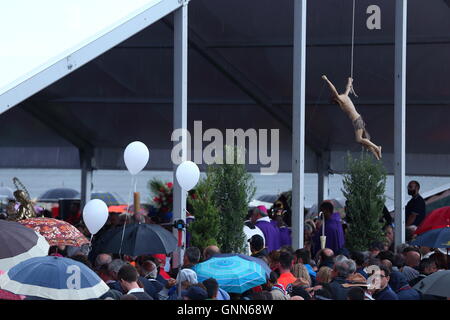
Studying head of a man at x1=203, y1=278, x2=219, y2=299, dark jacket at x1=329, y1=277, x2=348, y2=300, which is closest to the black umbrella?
dark jacket at x1=329, y1=277, x2=348, y2=300

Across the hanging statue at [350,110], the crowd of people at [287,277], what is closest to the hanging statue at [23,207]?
the crowd of people at [287,277]

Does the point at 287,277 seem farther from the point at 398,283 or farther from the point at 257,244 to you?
the point at 257,244

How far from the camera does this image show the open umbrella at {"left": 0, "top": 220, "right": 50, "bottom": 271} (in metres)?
8.04

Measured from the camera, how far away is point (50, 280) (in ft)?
22.3

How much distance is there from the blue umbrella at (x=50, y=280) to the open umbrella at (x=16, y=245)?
1.03m

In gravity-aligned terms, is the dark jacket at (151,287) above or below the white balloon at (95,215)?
below

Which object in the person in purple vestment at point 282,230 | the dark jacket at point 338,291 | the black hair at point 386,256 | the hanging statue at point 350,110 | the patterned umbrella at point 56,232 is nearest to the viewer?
the dark jacket at point 338,291

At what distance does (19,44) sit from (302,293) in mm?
4852

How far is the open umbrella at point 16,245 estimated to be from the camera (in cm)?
804

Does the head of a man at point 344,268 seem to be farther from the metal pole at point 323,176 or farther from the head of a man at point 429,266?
the metal pole at point 323,176

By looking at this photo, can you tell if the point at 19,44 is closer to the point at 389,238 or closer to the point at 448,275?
the point at 448,275

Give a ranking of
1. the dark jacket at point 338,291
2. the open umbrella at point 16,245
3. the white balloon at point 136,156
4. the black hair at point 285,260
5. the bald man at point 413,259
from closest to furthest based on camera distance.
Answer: the open umbrella at point 16,245 → the dark jacket at point 338,291 → the black hair at point 285,260 → the white balloon at point 136,156 → the bald man at point 413,259

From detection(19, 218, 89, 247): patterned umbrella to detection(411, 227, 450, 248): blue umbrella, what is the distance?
3899mm

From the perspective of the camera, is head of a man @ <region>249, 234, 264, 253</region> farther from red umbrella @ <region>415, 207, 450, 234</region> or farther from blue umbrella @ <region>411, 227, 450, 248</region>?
red umbrella @ <region>415, 207, 450, 234</region>
